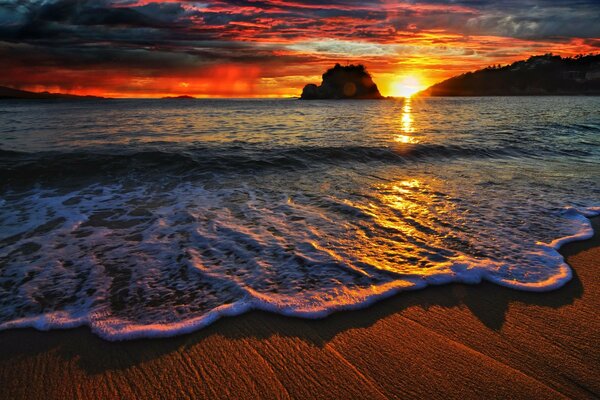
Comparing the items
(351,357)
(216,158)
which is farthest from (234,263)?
(216,158)

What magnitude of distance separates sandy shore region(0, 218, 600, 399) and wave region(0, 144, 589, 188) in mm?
7656

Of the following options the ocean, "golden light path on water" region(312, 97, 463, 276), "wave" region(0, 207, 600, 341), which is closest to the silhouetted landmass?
the ocean

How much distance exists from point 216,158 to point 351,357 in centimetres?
990

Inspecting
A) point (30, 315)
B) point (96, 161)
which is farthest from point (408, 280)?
point (96, 161)

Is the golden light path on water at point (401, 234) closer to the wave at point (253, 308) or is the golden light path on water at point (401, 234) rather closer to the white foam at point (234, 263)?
the white foam at point (234, 263)

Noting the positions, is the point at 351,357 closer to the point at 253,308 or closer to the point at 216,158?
the point at 253,308

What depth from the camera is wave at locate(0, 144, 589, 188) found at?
32.2ft

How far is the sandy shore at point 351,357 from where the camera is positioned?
2.28 metres

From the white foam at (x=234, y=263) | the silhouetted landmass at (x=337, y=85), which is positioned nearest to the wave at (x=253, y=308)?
the white foam at (x=234, y=263)

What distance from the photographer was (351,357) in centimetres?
255

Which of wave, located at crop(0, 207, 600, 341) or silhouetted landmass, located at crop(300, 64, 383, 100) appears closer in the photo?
wave, located at crop(0, 207, 600, 341)

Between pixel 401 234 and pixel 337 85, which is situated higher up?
pixel 337 85

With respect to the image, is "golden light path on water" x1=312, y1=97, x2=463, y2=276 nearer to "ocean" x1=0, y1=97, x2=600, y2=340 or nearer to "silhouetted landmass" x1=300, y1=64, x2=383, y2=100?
"ocean" x1=0, y1=97, x2=600, y2=340

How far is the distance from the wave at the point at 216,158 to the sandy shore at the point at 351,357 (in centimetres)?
766
